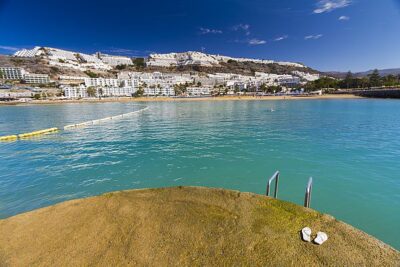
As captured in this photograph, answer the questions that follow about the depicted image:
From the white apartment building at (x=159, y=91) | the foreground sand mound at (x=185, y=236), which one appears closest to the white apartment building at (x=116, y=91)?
the white apartment building at (x=159, y=91)

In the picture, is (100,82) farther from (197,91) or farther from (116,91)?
(197,91)

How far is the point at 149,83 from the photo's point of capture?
168500mm

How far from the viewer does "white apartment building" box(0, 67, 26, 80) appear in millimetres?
153000

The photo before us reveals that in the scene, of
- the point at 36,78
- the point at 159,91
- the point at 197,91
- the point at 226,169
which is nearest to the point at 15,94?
the point at 36,78

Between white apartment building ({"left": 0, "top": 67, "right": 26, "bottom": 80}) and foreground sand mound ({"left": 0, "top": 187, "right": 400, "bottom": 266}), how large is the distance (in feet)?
669

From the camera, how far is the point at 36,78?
14875 cm

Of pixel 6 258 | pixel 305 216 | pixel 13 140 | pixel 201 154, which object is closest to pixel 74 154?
pixel 201 154

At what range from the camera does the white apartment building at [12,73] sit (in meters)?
153

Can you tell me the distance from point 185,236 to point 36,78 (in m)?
192

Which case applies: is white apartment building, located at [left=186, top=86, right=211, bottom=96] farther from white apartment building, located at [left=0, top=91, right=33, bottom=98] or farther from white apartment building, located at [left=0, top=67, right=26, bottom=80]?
white apartment building, located at [left=0, top=67, right=26, bottom=80]

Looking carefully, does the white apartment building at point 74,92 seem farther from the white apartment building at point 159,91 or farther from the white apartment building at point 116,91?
the white apartment building at point 159,91

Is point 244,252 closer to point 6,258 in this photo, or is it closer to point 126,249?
point 126,249

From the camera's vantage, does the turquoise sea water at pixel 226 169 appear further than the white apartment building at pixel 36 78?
No

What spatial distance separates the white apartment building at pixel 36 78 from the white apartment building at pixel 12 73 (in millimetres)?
12306
